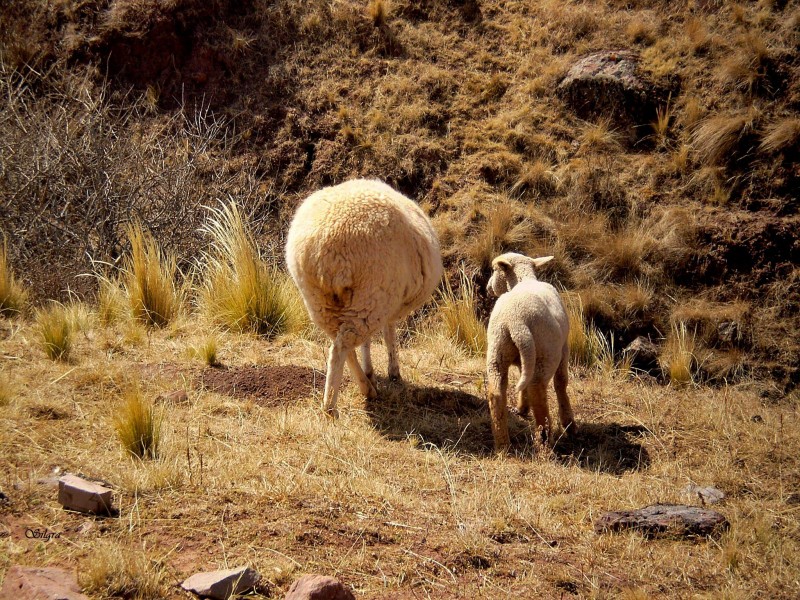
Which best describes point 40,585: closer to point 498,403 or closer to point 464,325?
point 498,403

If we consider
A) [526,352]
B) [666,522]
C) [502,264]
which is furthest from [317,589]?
[502,264]

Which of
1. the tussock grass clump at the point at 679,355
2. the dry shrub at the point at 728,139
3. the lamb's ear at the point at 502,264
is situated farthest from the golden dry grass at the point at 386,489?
the dry shrub at the point at 728,139

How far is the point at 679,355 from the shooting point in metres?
8.52

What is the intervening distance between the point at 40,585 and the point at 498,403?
11.7ft

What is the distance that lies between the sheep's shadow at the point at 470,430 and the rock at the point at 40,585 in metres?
2.96

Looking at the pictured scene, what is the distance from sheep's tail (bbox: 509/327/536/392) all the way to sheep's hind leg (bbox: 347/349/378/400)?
1.48 meters

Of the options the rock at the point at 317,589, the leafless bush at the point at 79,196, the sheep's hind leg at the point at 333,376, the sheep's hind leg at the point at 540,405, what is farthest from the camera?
the leafless bush at the point at 79,196

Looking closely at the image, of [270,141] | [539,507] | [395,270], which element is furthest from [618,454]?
[270,141]

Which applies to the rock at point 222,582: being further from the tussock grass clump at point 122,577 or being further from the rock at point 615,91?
the rock at point 615,91

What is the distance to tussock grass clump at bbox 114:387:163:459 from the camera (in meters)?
4.66

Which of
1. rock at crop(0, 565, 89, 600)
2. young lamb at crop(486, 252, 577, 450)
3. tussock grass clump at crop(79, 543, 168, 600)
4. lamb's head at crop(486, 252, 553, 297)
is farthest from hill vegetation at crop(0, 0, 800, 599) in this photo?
lamb's head at crop(486, 252, 553, 297)

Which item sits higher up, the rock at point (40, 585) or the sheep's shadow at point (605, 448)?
the rock at point (40, 585)

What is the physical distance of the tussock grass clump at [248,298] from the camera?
823 centimetres

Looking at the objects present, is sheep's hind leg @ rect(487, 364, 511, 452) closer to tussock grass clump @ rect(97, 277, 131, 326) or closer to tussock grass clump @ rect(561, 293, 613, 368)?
tussock grass clump @ rect(561, 293, 613, 368)
